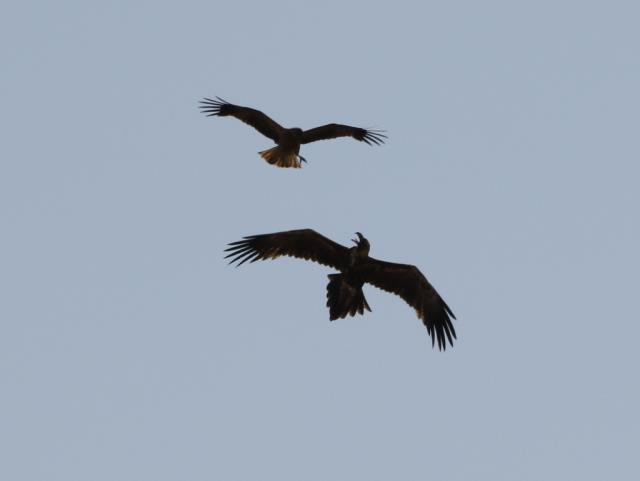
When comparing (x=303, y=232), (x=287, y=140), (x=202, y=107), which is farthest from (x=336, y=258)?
(x=202, y=107)

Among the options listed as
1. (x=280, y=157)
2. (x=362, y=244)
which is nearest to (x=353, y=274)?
(x=362, y=244)

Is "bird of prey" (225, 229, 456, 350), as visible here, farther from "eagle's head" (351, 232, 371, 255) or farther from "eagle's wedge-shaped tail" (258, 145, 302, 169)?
"eagle's wedge-shaped tail" (258, 145, 302, 169)

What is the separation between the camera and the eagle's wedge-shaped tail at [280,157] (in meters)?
23.8

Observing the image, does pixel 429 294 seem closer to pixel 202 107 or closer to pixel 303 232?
pixel 303 232

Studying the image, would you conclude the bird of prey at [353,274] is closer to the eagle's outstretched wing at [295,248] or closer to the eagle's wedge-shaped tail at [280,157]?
the eagle's outstretched wing at [295,248]

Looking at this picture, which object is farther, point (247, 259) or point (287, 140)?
point (287, 140)

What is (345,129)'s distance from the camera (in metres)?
25.4

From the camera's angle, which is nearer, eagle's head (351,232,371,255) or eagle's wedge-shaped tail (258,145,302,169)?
eagle's head (351,232,371,255)

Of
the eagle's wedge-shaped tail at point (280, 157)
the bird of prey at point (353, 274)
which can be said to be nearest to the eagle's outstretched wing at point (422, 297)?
the bird of prey at point (353, 274)

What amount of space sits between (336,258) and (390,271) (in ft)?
2.99

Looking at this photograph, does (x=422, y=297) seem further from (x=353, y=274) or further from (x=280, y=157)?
(x=280, y=157)

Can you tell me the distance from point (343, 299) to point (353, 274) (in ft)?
1.75

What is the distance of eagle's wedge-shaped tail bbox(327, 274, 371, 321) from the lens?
20.0 meters

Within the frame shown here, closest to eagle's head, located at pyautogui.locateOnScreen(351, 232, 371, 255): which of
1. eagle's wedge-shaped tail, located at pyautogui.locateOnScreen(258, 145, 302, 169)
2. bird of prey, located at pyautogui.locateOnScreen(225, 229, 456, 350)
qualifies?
bird of prey, located at pyautogui.locateOnScreen(225, 229, 456, 350)
